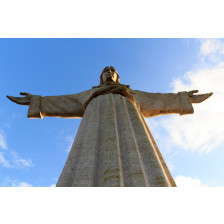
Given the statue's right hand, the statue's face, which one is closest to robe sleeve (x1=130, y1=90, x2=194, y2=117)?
the statue's face

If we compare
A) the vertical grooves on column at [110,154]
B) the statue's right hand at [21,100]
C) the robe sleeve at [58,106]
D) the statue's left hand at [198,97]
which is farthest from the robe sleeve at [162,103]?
the statue's right hand at [21,100]

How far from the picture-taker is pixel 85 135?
3920 millimetres

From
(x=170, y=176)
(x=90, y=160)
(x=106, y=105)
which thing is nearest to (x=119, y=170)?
(x=90, y=160)

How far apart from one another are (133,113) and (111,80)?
2.83 meters

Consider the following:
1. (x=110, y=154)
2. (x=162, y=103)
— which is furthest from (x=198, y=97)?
(x=110, y=154)

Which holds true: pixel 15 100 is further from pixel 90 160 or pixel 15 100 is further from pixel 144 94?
pixel 90 160

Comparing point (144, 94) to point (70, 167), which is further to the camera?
point (144, 94)

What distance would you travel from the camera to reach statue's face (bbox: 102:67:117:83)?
737 centimetres

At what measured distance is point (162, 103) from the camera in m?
6.62

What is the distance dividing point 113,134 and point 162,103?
3286mm

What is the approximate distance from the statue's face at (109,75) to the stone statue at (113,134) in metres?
1.01

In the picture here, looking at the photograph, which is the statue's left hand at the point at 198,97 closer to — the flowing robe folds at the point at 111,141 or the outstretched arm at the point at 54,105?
the flowing robe folds at the point at 111,141

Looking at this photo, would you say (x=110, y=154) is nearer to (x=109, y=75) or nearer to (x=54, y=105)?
(x=54, y=105)

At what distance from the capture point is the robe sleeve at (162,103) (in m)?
6.47
